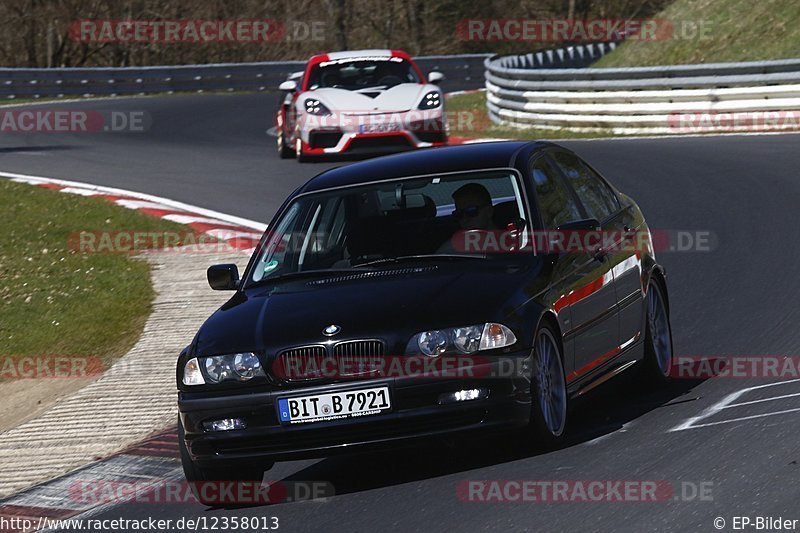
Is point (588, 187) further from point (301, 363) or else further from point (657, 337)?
point (301, 363)

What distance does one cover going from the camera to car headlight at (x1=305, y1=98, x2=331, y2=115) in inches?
803

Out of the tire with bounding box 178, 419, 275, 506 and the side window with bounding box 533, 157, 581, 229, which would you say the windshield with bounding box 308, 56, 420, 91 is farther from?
the tire with bounding box 178, 419, 275, 506

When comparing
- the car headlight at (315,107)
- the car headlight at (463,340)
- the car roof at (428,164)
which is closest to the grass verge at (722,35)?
the car headlight at (315,107)

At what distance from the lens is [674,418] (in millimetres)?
7375

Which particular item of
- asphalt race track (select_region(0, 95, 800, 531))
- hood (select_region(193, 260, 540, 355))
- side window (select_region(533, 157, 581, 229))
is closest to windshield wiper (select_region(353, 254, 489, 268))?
hood (select_region(193, 260, 540, 355))

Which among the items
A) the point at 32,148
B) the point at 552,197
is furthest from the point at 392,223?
the point at 32,148

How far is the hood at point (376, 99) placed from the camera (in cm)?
2011

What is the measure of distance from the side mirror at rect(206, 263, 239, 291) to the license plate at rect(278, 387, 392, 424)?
143 centimetres

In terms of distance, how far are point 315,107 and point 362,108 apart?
751 mm

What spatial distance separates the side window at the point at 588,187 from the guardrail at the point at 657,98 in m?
12.6

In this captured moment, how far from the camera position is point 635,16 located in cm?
6050

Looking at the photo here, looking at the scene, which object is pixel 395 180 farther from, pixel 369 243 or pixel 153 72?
pixel 153 72

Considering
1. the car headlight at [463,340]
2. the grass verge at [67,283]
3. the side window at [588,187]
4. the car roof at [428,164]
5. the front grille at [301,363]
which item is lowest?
the grass verge at [67,283]

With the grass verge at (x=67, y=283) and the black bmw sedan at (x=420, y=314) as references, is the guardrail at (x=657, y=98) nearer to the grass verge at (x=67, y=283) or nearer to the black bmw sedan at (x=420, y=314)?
the grass verge at (x=67, y=283)
